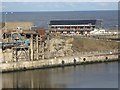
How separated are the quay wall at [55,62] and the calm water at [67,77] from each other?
0.93 m

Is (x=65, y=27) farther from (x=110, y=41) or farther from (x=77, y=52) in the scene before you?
(x=77, y=52)

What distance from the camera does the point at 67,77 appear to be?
1296 inches

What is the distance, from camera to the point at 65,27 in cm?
5891

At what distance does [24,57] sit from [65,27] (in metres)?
21.3

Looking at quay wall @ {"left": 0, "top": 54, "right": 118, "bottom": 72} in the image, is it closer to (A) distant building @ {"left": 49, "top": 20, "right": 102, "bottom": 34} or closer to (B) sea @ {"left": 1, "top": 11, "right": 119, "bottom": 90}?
(B) sea @ {"left": 1, "top": 11, "right": 119, "bottom": 90}

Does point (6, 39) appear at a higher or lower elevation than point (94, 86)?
higher

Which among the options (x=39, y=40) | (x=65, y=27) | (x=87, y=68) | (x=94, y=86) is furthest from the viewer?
(x=65, y=27)

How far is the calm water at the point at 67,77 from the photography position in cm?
3000

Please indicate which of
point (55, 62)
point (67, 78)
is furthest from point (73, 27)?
point (67, 78)

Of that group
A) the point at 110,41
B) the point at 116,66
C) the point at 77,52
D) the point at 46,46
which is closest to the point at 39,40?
the point at 46,46

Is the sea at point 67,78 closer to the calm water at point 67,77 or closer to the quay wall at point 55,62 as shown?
the calm water at point 67,77

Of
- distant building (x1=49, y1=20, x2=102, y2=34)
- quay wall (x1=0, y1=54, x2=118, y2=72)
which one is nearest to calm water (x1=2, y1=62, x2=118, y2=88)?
quay wall (x1=0, y1=54, x2=118, y2=72)

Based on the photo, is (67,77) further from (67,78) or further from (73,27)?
(73,27)

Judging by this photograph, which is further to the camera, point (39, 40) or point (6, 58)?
point (39, 40)
